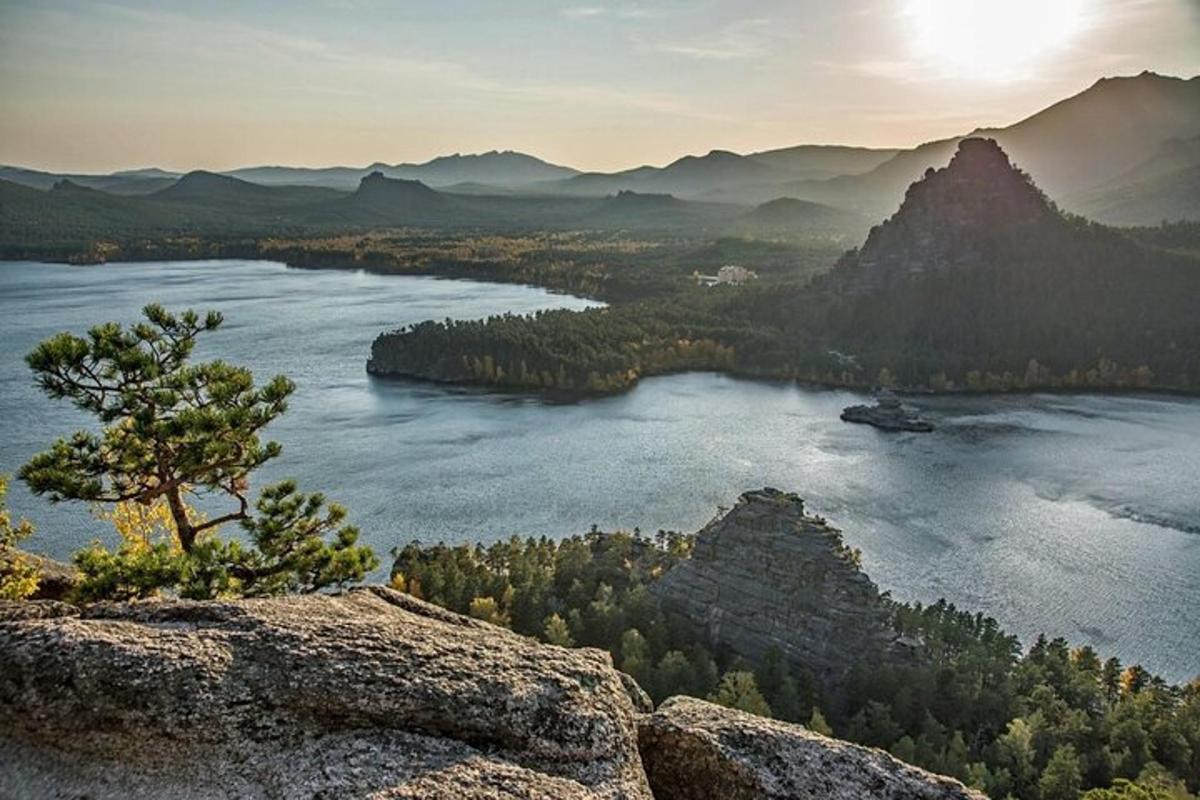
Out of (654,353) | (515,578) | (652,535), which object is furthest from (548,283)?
(515,578)

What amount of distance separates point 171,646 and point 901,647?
1102 inches

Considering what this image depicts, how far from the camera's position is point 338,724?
5684mm

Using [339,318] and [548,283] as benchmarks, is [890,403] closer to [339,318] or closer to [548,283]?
[339,318]

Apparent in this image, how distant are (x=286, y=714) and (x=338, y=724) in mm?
327

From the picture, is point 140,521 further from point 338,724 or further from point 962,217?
point 962,217

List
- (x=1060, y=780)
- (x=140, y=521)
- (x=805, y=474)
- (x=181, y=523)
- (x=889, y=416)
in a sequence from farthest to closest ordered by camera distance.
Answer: (x=889, y=416) < (x=805, y=474) < (x=1060, y=780) < (x=140, y=521) < (x=181, y=523)

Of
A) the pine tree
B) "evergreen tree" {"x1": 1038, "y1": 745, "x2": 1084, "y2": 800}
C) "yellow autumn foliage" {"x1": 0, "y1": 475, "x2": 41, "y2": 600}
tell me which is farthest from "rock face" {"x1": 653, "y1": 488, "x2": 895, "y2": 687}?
"yellow autumn foliage" {"x1": 0, "y1": 475, "x2": 41, "y2": 600}

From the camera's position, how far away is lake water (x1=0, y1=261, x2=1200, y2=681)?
40062mm

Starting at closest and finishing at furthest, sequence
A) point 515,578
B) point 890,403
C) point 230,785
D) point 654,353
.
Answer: point 230,785
point 515,578
point 890,403
point 654,353

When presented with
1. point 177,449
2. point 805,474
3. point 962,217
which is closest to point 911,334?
point 962,217

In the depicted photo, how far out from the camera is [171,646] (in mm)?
5820

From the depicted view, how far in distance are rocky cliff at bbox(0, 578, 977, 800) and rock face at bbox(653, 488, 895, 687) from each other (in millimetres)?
24700

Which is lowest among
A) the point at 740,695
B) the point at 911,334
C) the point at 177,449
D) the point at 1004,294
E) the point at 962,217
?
the point at 740,695

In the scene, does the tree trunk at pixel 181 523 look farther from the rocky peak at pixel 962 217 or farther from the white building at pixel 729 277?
the white building at pixel 729 277
